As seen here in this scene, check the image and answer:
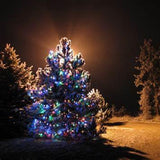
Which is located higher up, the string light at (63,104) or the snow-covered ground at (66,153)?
the string light at (63,104)

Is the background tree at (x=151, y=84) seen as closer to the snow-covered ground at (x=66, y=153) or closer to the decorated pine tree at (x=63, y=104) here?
the decorated pine tree at (x=63, y=104)

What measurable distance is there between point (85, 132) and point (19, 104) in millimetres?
5781

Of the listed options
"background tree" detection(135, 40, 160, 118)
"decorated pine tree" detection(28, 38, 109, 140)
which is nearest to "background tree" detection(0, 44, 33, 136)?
"decorated pine tree" detection(28, 38, 109, 140)

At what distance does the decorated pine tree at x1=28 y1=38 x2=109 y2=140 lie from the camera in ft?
42.8

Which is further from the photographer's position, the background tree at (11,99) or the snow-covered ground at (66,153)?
the background tree at (11,99)

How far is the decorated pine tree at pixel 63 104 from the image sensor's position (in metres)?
13.0

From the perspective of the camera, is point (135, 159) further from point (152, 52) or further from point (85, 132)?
point (152, 52)

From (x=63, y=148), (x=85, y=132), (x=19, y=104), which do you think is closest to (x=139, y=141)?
(x=85, y=132)

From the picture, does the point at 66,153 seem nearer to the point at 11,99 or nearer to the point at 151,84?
the point at 11,99

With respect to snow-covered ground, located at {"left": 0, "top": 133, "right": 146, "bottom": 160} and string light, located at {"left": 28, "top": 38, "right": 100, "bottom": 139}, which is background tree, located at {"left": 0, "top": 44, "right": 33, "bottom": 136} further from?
snow-covered ground, located at {"left": 0, "top": 133, "right": 146, "bottom": 160}

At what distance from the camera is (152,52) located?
3105 cm

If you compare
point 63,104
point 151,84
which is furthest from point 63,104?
point 151,84

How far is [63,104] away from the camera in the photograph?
13227 millimetres

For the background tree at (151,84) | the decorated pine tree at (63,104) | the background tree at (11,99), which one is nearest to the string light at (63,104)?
the decorated pine tree at (63,104)
